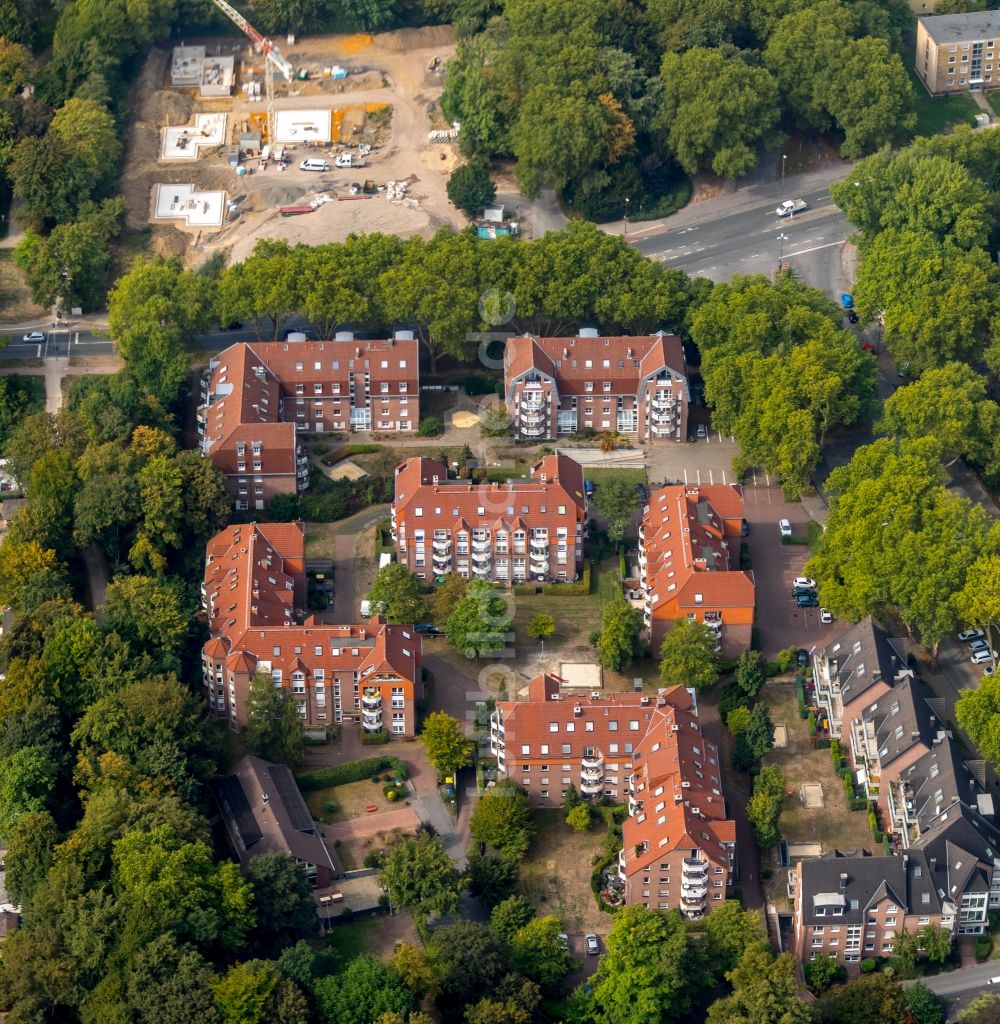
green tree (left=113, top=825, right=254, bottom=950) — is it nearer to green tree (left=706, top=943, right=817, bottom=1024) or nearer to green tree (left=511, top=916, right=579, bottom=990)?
green tree (left=511, top=916, right=579, bottom=990)

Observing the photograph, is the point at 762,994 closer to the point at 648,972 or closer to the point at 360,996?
the point at 648,972

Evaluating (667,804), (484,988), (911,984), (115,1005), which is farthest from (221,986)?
(911,984)

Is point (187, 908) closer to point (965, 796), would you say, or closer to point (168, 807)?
point (168, 807)

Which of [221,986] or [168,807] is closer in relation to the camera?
[221,986]

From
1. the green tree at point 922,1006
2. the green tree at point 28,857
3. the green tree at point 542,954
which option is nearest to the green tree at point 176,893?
the green tree at point 28,857

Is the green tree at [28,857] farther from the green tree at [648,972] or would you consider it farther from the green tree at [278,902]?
the green tree at [648,972]

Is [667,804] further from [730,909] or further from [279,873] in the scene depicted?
[279,873]
